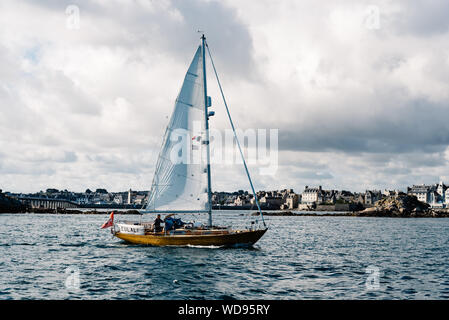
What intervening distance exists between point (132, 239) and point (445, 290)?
→ 27.8 meters

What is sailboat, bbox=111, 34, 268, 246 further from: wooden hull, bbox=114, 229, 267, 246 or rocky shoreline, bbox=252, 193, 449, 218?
rocky shoreline, bbox=252, 193, 449, 218

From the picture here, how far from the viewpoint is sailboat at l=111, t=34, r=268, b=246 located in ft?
128

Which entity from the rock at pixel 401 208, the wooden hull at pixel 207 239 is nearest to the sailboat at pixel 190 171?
the wooden hull at pixel 207 239

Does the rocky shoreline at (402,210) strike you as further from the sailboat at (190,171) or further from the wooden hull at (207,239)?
the sailboat at (190,171)

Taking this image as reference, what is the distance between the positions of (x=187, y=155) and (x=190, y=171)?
1.49 m

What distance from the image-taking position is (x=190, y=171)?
39.4 meters

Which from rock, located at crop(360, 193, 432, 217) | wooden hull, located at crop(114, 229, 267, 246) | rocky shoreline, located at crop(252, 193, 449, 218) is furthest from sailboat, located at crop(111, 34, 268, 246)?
rock, located at crop(360, 193, 432, 217)

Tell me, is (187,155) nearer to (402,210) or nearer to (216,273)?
(216,273)

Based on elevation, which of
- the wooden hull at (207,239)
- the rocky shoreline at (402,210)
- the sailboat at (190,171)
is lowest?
the rocky shoreline at (402,210)

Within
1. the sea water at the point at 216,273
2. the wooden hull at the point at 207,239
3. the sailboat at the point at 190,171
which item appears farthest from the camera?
the sailboat at the point at 190,171

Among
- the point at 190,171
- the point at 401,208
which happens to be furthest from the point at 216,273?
the point at 401,208

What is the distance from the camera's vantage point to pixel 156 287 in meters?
24.2

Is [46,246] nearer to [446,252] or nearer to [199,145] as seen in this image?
[199,145]

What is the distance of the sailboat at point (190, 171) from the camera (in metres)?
39.0
